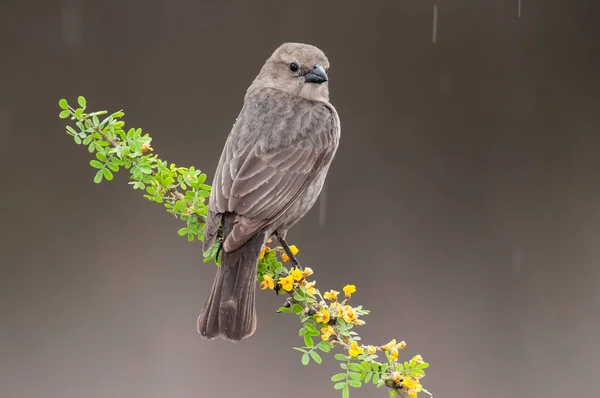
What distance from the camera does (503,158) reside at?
4844mm

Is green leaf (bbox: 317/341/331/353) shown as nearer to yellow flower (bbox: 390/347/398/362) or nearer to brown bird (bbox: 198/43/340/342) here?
yellow flower (bbox: 390/347/398/362)

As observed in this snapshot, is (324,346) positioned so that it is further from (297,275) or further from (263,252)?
(263,252)

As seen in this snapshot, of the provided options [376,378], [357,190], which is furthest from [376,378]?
[357,190]

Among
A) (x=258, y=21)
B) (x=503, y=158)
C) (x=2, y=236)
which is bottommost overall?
(x=2, y=236)

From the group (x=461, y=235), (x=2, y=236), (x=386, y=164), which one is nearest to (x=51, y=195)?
(x=2, y=236)

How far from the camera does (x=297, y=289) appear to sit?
6.40 feet

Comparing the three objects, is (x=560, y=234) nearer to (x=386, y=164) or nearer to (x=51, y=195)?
(x=386, y=164)

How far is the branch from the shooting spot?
175 cm

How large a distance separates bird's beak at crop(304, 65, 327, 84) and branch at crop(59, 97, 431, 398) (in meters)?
0.80

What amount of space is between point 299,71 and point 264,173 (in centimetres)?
56

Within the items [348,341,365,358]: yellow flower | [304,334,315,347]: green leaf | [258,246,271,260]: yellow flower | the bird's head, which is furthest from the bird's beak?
[348,341,365,358]: yellow flower

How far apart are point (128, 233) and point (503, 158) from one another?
79.7 inches

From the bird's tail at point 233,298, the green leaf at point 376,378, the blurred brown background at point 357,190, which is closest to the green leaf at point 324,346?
the green leaf at point 376,378

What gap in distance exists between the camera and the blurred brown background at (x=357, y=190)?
443 cm
